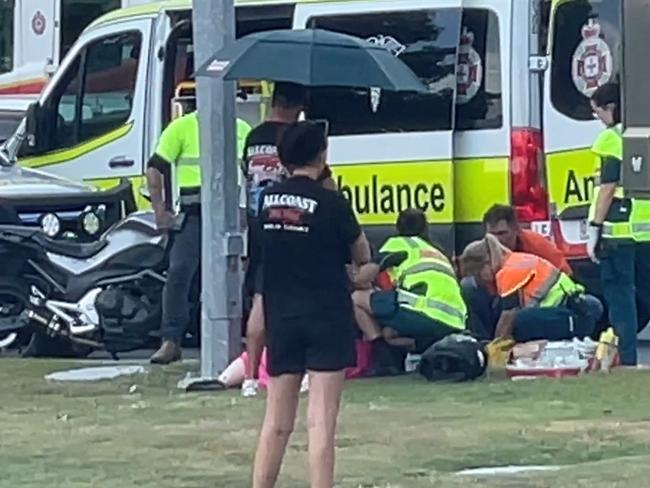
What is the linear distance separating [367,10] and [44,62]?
275 inches

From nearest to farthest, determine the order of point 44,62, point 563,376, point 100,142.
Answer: point 563,376 < point 100,142 < point 44,62

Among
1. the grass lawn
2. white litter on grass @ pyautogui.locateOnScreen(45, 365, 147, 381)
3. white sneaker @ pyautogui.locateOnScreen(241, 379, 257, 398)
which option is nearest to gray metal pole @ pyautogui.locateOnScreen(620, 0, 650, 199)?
the grass lawn

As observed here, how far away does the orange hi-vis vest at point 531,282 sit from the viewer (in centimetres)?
1247

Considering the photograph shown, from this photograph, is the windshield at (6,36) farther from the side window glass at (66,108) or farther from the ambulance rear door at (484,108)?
the ambulance rear door at (484,108)

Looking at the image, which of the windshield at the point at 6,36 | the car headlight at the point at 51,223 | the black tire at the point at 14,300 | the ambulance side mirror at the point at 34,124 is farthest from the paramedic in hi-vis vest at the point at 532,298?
the windshield at the point at 6,36

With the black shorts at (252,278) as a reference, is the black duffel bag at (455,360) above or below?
below

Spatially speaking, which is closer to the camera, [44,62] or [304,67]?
[304,67]

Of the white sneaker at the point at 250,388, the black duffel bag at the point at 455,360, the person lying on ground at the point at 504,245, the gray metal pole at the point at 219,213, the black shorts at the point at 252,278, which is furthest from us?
the person lying on ground at the point at 504,245

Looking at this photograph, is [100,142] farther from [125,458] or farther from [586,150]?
[125,458]

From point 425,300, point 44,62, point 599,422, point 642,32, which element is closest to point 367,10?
point 425,300

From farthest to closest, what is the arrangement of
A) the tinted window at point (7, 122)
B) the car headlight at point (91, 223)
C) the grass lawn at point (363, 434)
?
the tinted window at point (7, 122) < the car headlight at point (91, 223) < the grass lawn at point (363, 434)

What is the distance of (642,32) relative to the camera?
473cm

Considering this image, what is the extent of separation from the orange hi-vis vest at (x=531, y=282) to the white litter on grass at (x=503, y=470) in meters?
3.64

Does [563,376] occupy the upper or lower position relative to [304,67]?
lower
